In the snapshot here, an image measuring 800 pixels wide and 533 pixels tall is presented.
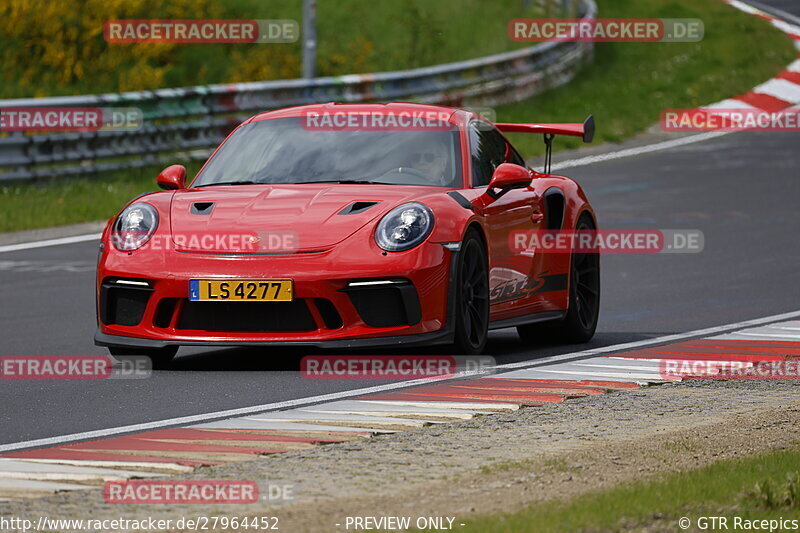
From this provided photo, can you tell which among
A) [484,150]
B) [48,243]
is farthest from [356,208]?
[48,243]

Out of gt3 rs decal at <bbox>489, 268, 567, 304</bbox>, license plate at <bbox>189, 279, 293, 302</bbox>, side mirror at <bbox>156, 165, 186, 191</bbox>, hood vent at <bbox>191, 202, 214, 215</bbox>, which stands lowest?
gt3 rs decal at <bbox>489, 268, 567, 304</bbox>

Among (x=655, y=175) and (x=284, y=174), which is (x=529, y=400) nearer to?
(x=284, y=174)

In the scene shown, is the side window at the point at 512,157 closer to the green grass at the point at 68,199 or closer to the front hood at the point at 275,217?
the front hood at the point at 275,217

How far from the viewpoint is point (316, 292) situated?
906cm

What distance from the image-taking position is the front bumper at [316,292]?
29.8 ft

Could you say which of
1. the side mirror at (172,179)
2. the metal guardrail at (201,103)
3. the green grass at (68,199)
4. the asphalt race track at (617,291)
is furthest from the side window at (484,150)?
the metal guardrail at (201,103)

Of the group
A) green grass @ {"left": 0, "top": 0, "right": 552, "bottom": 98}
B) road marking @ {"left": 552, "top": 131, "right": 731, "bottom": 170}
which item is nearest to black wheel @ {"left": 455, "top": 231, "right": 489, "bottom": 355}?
road marking @ {"left": 552, "top": 131, "right": 731, "bottom": 170}

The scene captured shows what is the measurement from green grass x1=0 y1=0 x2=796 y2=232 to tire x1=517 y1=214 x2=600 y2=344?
24.8 ft

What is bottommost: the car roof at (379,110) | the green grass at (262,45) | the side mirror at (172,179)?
the side mirror at (172,179)

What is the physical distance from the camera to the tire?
10906 millimetres

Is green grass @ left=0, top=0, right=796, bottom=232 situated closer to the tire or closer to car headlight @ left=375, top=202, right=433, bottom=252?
the tire

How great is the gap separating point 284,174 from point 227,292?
127cm

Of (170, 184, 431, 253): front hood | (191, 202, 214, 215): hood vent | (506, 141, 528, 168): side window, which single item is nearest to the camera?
(170, 184, 431, 253): front hood

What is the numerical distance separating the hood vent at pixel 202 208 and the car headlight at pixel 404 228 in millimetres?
925
